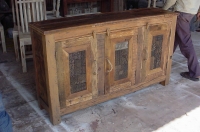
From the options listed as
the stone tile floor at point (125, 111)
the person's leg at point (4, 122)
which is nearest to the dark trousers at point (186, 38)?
the stone tile floor at point (125, 111)

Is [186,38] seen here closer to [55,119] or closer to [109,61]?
[109,61]

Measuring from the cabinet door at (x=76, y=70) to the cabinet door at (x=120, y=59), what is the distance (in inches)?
6.8

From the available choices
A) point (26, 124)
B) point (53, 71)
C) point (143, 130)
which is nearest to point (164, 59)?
point (143, 130)

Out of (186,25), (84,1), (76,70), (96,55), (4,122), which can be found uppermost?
(84,1)

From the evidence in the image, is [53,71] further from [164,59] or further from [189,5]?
[189,5]

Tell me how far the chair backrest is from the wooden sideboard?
4.39 feet

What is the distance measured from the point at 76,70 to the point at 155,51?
1.06 m

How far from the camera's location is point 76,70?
2465 millimetres

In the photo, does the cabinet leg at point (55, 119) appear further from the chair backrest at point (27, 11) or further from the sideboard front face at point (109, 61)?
the chair backrest at point (27, 11)

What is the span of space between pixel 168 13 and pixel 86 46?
3.68 feet

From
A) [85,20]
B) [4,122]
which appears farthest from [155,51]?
[4,122]

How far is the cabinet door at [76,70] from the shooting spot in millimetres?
2332

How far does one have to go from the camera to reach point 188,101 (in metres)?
2.94

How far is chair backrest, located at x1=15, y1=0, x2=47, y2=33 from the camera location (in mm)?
3723
